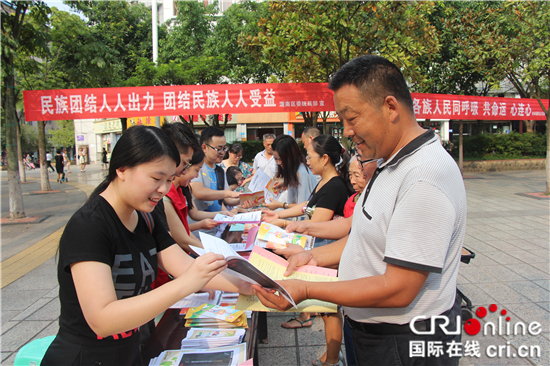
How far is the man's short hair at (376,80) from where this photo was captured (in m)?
1.17

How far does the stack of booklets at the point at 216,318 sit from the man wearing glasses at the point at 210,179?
198cm

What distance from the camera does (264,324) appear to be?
112 inches

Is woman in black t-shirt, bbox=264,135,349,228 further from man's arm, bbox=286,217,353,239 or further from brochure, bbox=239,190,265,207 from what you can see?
brochure, bbox=239,190,265,207

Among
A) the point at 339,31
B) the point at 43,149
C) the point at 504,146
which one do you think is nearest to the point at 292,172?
the point at 339,31

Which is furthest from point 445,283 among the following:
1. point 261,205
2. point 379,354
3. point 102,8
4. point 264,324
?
Answer: point 102,8

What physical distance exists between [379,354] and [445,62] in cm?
1518

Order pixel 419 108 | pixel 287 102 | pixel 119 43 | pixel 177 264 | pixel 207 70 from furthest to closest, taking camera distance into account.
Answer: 1. pixel 119 43
2. pixel 207 70
3. pixel 419 108
4. pixel 287 102
5. pixel 177 264

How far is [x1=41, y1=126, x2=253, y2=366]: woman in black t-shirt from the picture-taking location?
45.3 inches

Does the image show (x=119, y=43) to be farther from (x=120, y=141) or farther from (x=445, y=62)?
(x=120, y=141)

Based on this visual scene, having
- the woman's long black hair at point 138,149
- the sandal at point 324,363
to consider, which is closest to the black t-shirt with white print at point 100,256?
the woman's long black hair at point 138,149

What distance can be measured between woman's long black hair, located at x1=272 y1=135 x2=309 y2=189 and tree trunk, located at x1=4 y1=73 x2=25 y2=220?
6.42 m

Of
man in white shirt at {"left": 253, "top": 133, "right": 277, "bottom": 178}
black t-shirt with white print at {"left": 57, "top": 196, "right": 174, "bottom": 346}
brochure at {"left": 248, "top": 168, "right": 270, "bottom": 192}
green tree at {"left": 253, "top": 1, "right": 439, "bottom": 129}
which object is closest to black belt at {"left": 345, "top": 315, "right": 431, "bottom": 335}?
black t-shirt with white print at {"left": 57, "top": 196, "right": 174, "bottom": 346}

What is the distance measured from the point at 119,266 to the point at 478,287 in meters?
3.75

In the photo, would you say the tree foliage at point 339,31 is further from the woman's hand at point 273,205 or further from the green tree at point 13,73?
the green tree at point 13,73
